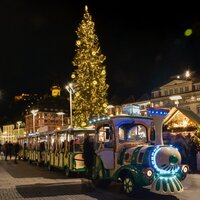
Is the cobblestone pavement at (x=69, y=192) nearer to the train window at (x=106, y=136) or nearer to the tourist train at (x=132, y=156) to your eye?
the tourist train at (x=132, y=156)

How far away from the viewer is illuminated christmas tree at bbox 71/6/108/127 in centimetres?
3934

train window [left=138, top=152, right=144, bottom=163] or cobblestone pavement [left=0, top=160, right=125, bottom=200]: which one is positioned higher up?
train window [left=138, top=152, right=144, bottom=163]

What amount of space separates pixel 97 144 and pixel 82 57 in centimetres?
2541

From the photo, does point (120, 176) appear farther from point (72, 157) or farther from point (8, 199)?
point (72, 157)

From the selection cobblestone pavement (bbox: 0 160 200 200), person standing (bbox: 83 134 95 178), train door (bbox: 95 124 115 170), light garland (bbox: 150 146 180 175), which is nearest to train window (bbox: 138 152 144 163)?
light garland (bbox: 150 146 180 175)

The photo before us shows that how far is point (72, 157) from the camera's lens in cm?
1888

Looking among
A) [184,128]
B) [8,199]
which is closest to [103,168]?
[8,199]

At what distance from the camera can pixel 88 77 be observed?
39875mm

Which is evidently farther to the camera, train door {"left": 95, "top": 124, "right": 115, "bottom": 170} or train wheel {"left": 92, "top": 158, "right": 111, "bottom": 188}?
train wheel {"left": 92, "top": 158, "right": 111, "bottom": 188}

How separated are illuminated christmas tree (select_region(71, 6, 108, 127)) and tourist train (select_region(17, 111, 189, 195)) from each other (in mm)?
19862

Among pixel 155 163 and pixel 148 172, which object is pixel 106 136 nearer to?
pixel 155 163

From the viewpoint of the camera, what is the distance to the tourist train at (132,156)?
1200cm

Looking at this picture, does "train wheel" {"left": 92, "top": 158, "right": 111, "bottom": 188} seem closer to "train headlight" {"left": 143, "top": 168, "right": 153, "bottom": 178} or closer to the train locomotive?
the train locomotive

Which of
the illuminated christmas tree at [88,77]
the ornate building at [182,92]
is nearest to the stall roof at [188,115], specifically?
the illuminated christmas tree at [88,77]
